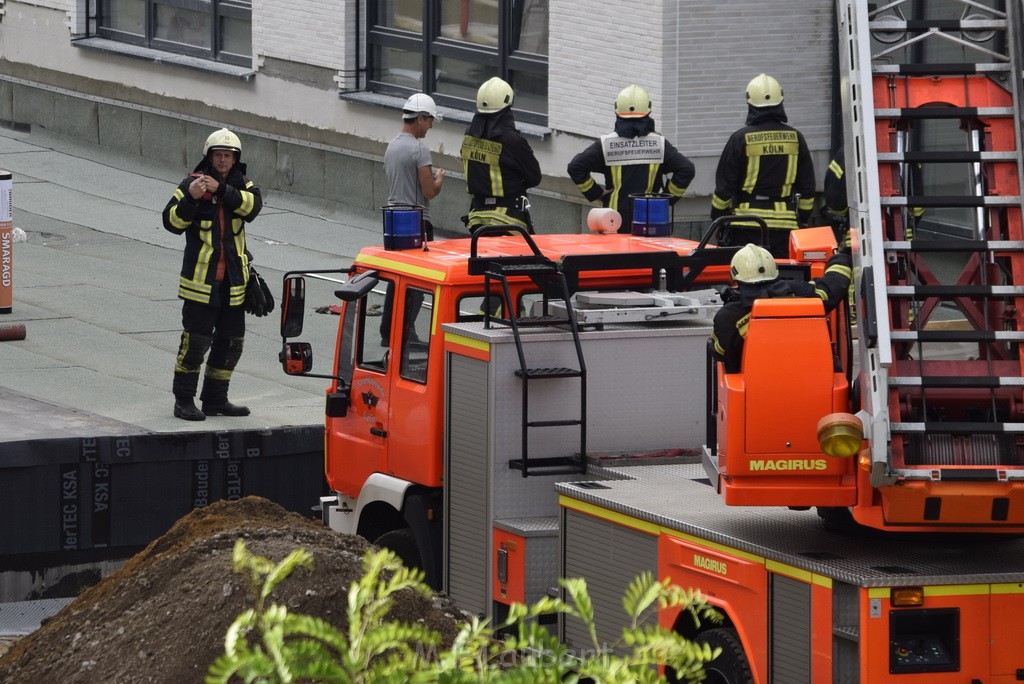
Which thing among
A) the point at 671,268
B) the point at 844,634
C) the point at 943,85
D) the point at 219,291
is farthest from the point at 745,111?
the point at 844,634

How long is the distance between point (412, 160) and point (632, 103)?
2.08 m

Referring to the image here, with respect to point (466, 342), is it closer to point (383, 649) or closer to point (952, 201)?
point (952, 201)

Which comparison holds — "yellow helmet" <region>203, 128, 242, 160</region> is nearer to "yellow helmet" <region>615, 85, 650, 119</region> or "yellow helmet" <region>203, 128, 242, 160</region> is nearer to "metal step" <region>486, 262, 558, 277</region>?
"yellow helmet" <region>615, 85, 650, 119</region>

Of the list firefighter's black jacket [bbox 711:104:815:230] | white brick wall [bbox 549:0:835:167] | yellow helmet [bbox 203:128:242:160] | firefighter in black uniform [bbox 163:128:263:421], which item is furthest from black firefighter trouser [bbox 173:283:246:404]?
white brick wall [bbox 549:0:835:167]

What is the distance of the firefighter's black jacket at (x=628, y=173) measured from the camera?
41.8 ft

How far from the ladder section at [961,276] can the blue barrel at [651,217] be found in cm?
264

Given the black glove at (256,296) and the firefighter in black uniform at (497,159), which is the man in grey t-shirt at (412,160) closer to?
the firefighter in black uniform at (497,159)

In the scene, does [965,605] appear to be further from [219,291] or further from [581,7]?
[581,7]

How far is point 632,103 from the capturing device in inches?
498

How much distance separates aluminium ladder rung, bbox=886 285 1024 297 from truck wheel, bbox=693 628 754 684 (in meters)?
1.43

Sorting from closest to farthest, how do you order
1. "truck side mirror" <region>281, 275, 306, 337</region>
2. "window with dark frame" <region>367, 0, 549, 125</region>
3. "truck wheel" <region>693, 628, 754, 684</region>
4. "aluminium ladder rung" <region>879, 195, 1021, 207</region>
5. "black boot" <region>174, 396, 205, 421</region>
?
"aluminium ladder rung" <region>879, 195, 1021, 207</region> → "truck wheel" <region>693, 628, 754, 684</region> → "truck side mirror" <region>281, 275, 306, 337</region> → "black boot" <region>174, 396, 205, 421</region> → "window with dark frame" <region>367, 0, 549, 125</region>

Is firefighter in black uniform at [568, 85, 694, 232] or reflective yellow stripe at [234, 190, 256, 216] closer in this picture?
reflective yellow stripe at [234, 190, 256, 216]

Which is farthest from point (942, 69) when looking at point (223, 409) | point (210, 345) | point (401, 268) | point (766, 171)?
point (223, 409)

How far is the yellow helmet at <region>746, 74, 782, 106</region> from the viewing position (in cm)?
1305
